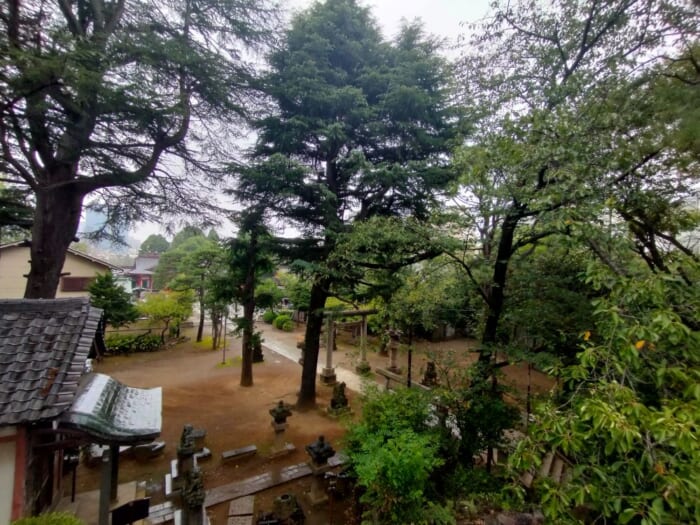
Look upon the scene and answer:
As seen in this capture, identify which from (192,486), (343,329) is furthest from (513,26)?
(343,329)

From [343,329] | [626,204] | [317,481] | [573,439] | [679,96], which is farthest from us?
[343,329]

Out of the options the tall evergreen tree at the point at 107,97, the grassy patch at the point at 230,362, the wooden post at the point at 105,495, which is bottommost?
the grassy patch at the point at 230,362

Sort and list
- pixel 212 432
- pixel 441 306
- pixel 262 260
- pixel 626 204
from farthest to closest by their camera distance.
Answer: pixel 262 260 < pixel 212 432 < pixel 441 306 < pixel 626 204

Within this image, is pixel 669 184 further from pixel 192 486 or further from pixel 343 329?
pixel 343 329

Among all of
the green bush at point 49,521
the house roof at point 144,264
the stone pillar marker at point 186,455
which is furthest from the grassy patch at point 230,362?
the house roof at point 144,264

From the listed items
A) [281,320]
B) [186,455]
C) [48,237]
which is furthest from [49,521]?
[281,320]

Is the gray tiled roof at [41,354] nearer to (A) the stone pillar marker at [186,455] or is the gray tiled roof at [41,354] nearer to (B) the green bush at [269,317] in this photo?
(A) the stone pillar marker at [186,455]

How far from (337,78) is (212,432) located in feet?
31.5

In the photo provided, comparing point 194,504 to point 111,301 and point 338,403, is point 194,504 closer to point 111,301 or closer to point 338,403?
point 338,403

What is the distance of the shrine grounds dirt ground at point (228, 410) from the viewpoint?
5.85 metres

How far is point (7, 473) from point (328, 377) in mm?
8876

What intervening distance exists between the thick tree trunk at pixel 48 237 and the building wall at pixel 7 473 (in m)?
4.02

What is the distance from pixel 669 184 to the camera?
184 inches

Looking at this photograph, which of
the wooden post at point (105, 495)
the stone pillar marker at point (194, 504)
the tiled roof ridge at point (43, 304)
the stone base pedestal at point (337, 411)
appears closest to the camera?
the tiled roof ridge at point (43, 304)
